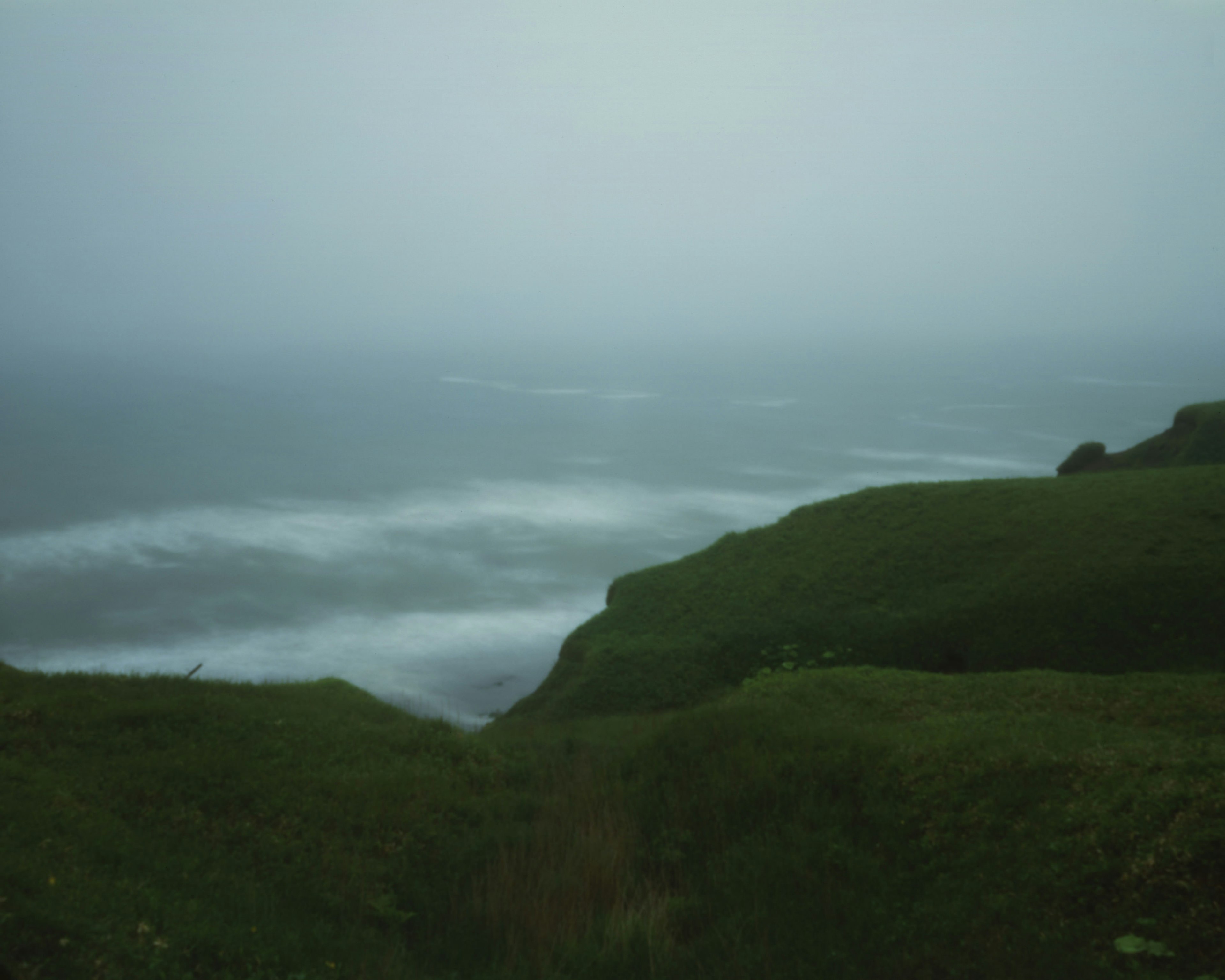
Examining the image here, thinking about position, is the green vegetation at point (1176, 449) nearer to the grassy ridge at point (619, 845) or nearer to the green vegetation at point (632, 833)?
the green vegetation at point (632, 833)

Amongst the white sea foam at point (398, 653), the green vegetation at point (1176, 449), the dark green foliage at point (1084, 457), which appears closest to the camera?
the green vegetation at point (1176, 449)

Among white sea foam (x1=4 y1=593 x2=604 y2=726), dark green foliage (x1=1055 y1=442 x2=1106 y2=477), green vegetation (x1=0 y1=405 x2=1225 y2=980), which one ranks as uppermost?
dark green foliage (x1=1055 y1=442 x2=1106 y2=477)

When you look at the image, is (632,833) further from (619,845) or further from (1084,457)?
(1084,457)

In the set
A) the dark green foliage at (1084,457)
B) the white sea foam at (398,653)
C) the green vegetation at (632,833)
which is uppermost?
the dark green foliage at (1084,457)

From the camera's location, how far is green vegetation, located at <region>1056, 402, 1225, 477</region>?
35.4 metres

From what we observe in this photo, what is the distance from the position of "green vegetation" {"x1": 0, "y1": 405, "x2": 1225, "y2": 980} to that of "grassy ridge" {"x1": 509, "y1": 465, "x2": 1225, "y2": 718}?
265 centimetres

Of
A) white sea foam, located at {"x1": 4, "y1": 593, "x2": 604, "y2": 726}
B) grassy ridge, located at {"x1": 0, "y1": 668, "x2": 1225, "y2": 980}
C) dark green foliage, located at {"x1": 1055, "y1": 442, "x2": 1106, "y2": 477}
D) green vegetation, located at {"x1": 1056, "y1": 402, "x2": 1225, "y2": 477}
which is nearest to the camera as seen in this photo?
grassy ridge, located at {"x1": 0, "y1": 668, "x2": 1225, "y2": 980}

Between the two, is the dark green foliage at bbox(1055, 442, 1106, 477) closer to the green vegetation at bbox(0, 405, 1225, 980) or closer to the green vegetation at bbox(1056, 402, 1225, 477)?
the green vegetation at bbox(1056, 402, 1225, 477)

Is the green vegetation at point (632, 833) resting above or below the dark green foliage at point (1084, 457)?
below

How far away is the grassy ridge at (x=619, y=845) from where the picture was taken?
24.1 ft

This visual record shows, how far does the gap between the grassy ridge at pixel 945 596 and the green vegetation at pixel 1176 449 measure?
6.42 metres

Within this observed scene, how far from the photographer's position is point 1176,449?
123 feet

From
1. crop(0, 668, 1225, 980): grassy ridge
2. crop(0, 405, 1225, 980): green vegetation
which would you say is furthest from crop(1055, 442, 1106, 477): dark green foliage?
crop(0, 668, 1225, 980): grassy ridge

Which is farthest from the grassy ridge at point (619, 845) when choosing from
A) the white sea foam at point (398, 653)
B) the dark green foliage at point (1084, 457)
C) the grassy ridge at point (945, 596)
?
the white sea foam at point (398, 653)
